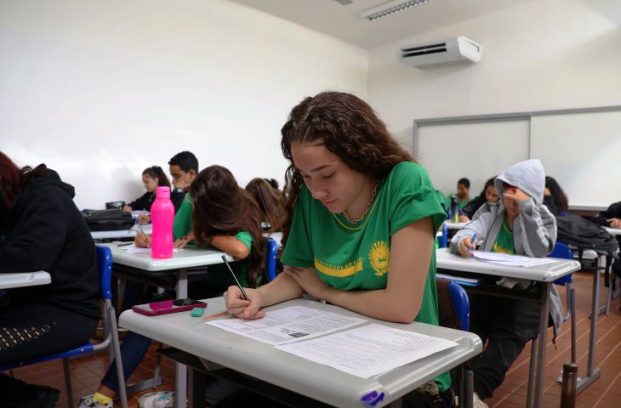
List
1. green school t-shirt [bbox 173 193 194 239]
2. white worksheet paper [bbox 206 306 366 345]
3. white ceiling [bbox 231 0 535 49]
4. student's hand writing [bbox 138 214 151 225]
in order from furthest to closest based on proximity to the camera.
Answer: white ceiling [bbox 231 0 535 49]
student's hand writing [bbox 138 214 151 225]
green school t-shirt [bbox 173 193 194 239]
white worksheet paper [bbox 206 306 366 345]

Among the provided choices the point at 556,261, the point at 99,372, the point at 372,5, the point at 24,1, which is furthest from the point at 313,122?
the point at 372,5

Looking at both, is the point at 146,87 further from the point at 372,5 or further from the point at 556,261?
the point at 556,261

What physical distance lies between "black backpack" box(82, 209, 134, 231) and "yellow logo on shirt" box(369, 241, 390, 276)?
285 cm

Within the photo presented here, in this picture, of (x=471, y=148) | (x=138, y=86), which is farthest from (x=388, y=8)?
(x=138, y=86)

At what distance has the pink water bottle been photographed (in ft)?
6.54

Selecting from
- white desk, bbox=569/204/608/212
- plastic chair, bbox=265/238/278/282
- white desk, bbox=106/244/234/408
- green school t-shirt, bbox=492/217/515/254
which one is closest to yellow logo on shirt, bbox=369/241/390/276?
white desk, bbox=106/244/234/408

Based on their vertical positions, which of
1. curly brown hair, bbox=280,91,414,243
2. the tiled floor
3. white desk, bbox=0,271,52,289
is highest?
curly brown hair, bbox=280,91,414,243

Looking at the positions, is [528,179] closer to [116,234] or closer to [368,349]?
[368,349]

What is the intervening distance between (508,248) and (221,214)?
1305mm

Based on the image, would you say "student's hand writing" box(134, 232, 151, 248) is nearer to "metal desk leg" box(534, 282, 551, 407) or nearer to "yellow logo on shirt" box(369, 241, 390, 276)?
"yellow logo on shirt" box(369, 241, 390, 276)

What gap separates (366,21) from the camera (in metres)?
7.18

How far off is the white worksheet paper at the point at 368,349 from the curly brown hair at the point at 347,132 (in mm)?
370

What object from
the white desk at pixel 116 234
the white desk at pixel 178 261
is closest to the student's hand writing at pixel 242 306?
the white desk at pixel 178 261

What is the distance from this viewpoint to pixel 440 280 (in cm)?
136
